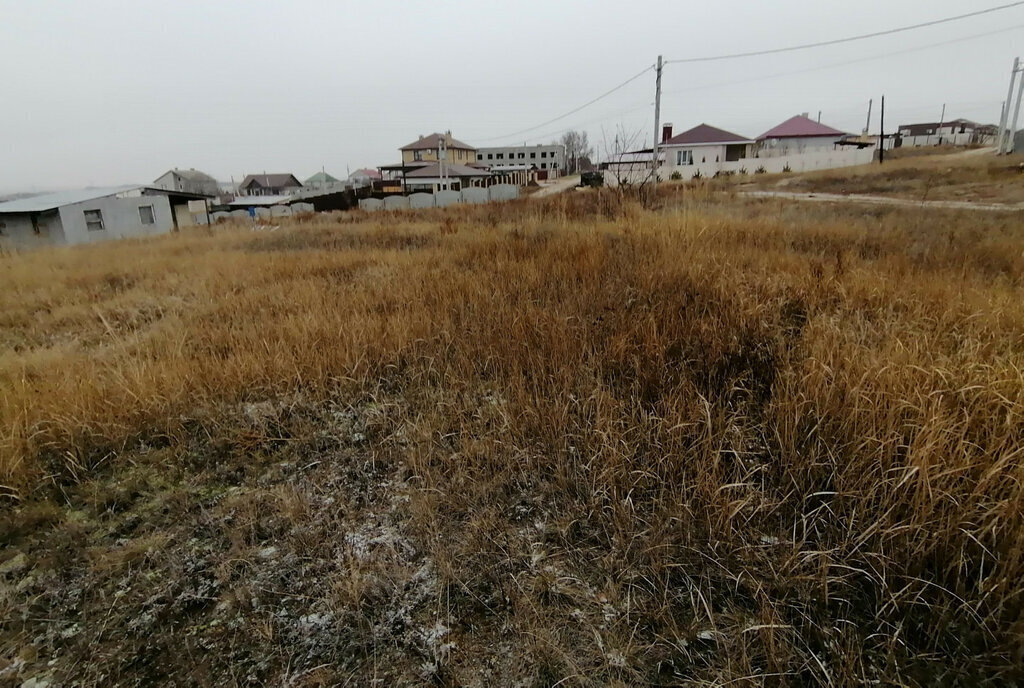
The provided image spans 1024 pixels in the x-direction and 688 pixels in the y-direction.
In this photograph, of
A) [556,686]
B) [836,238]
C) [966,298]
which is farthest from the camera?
[836,238]

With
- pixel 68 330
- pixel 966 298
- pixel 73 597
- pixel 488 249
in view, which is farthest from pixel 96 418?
pixel 966 298

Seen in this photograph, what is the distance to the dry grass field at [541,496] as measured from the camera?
128 cm

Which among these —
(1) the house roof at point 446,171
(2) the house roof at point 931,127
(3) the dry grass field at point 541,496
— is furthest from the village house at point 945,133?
(3) the dry grass field at point 541,496

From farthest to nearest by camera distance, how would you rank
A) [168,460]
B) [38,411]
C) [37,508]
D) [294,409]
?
[294,409]
[38,411]
[168,460]
[37,508]

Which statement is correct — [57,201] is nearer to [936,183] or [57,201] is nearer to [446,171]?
[446,171]

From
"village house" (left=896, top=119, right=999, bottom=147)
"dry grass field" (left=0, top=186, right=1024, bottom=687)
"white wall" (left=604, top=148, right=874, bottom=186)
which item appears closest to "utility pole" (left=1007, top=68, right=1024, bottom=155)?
"white wall" (left=604, top=148, right=874, bottom=186)

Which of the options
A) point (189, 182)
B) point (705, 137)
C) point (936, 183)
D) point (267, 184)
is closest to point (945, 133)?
point (705, 137)

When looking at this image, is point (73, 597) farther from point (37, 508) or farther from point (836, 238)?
point (836, 238)

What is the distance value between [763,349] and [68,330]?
21.1 feet

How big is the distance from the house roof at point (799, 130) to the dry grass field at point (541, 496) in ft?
173

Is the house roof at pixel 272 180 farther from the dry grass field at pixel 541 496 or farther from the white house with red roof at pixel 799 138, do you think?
the dry grass field at pixel 541 496

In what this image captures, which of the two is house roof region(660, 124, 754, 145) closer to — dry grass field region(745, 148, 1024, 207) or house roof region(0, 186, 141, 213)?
dry grass field region(745, 148, 1024, 207)

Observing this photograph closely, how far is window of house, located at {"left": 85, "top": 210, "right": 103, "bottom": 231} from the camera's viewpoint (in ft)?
80.9

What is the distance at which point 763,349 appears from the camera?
2693mm
